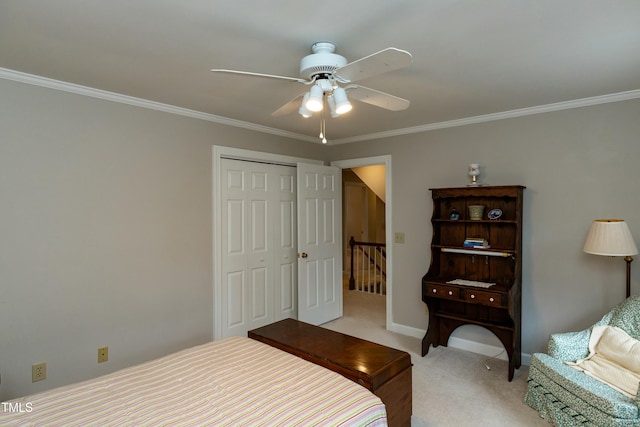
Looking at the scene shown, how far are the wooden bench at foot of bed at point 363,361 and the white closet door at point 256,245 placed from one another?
1.15 metres

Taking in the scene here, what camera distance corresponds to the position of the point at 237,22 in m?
1.70

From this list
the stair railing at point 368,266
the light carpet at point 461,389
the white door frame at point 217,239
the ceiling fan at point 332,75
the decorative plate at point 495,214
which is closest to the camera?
the ceiling fan at point 332,75

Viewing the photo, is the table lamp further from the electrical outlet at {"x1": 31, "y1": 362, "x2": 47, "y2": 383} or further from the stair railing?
the electrical outlet at {"x1": 31, "y1": 362, "x2": 47, "y2": 383}

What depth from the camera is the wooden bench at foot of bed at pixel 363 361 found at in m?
1.97

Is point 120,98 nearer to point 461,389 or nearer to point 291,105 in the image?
point 291,105

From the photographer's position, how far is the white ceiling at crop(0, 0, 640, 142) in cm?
159

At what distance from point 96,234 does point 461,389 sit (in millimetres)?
3077

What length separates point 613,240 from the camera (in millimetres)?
2553

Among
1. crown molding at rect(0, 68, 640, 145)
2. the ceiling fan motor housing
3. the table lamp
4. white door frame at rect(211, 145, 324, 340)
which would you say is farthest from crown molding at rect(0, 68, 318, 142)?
the table lamp

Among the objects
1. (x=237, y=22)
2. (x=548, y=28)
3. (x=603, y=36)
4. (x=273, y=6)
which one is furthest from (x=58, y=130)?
(x=603, y=36)

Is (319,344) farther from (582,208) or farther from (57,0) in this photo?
(582,208)

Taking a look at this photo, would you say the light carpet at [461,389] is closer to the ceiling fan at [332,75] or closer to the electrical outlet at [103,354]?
the ceiling fan at [332,75]

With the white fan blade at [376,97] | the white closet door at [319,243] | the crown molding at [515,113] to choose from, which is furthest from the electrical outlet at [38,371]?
the crown molding at [515,113]

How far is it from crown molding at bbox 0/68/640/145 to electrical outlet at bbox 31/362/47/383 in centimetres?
190
